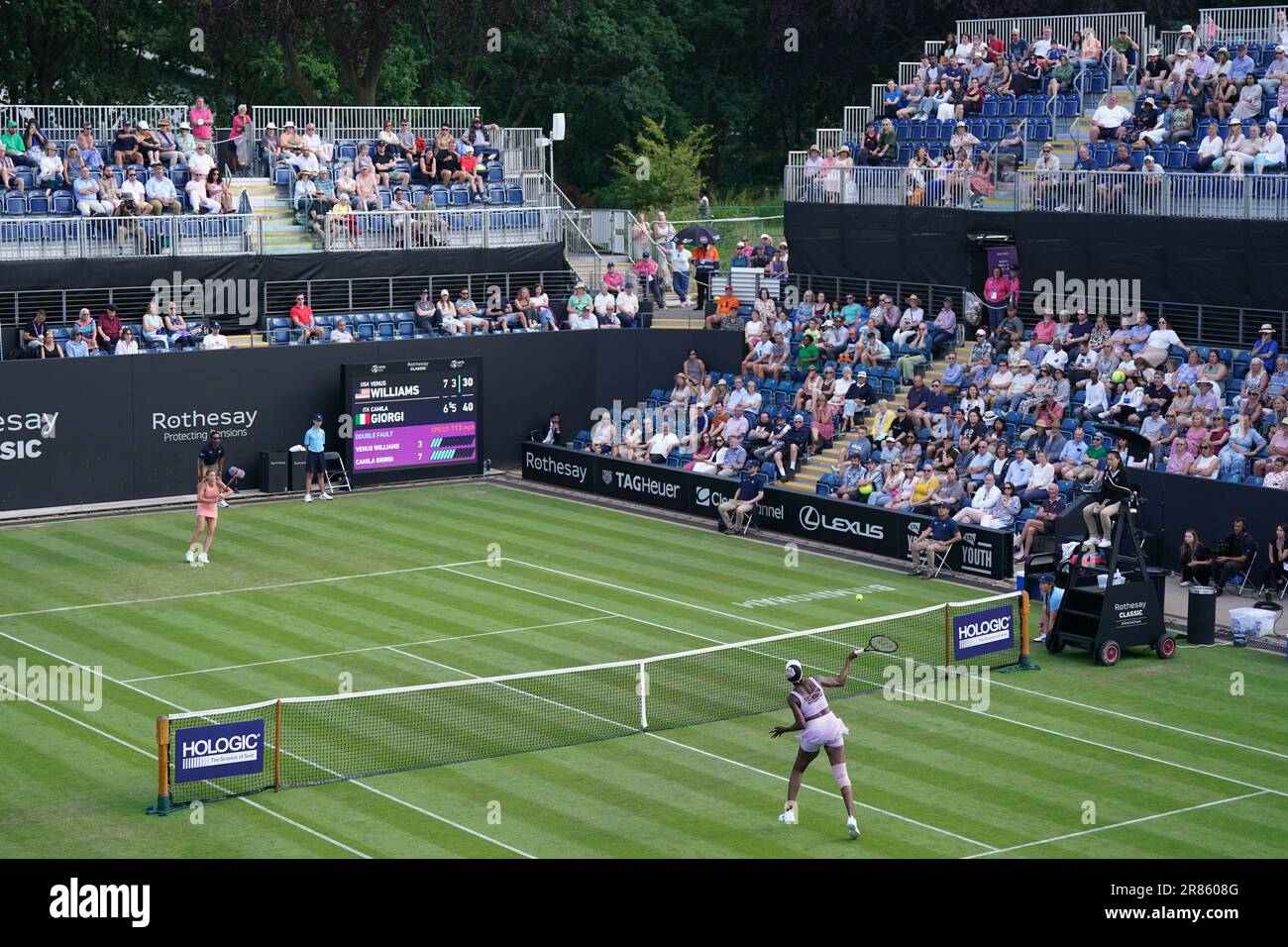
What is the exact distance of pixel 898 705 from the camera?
2417 centimetres

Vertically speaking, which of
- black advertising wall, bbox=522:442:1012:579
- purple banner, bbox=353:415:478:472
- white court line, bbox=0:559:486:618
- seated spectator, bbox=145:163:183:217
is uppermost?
seated spectator, bbox=145:163:183:217

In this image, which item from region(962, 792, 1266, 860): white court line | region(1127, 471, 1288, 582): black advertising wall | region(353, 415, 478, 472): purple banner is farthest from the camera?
region(353, 415, 478, 472): purple banner

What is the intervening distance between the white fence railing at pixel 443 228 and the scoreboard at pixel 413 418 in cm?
383

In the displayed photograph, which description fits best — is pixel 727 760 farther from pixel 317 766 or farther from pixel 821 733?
pixel 317 766

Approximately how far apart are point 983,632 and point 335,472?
18683mm

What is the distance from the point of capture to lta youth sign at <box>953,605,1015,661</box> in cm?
2575

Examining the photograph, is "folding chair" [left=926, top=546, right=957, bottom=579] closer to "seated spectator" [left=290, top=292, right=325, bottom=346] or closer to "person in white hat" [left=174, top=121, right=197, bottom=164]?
"seated spectator" [left=290, top=292, right=325, bottom=346]

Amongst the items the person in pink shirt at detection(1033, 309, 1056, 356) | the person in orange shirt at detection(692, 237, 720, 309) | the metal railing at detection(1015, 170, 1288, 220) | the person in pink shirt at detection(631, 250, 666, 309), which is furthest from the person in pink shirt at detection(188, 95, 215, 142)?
the person in pink shirt at detection(1033, 309, 1056, 356)

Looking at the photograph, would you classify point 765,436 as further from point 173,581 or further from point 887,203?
point 173,581

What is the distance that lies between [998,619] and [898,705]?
109 inches

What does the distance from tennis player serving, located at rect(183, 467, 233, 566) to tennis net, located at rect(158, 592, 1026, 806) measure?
880 cm

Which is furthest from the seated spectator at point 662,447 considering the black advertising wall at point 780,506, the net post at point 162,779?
the net post at point 162,779

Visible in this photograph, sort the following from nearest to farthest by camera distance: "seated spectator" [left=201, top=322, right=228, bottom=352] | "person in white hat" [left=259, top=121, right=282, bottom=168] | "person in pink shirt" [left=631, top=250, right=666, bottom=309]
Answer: "seated spectator" [left=201, top=322, right=228, bottom=352] < "person in white hat" [left=259, top=121, right=282, bottom=168] < "person in pink shirt" [left=631, top=250, right=666, bottom=309]
